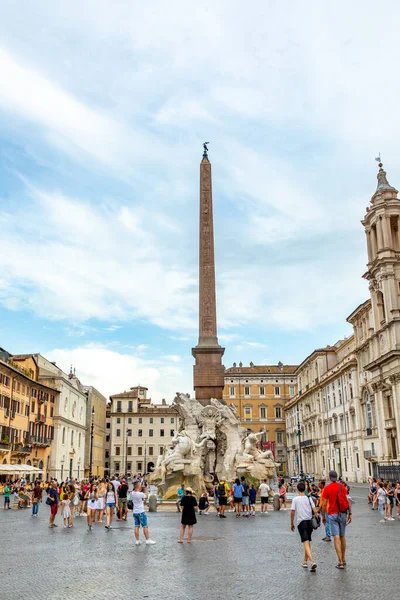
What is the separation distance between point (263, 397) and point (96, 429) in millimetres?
22628

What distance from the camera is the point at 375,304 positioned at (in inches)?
1759

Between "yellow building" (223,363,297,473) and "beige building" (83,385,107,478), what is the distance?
17.1 m

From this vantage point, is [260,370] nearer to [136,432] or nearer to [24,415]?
[136,432]

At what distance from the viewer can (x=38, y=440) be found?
1966 inches

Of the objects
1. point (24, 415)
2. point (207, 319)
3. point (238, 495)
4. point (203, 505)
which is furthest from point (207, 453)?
point (24, 415)

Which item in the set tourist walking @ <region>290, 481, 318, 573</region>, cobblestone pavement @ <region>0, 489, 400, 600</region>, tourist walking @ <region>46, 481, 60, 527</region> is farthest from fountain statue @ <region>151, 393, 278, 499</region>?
tourist walking @ <region>290, 481, 318, 573</region>

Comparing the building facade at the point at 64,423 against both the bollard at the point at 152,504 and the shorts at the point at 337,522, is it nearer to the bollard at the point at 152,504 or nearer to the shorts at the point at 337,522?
the bollard at the point at 152,504

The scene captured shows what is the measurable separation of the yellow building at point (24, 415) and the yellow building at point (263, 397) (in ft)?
93.8

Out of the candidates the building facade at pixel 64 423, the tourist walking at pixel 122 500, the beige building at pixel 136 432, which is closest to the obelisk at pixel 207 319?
the tourist walking at pixel 122 500

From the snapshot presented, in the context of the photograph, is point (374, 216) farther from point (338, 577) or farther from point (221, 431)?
point (338, 577)

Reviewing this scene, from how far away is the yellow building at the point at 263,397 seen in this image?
7712 centimetres

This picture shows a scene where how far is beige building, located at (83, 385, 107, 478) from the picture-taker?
6981 cm

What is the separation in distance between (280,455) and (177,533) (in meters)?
67.6

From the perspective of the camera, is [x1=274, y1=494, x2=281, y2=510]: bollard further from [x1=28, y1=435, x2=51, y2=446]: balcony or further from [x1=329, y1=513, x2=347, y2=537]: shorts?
[x1=28, y1=435, x2=51, y2=446]: balcony
